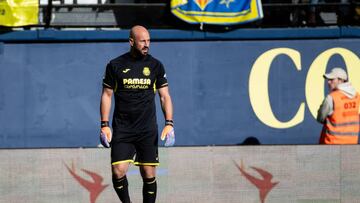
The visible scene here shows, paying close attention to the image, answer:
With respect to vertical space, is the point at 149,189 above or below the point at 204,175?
above

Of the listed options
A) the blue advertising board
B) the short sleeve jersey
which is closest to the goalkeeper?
the short sleeve jersey

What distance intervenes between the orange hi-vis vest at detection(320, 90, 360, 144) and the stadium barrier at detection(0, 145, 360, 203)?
0.92 m

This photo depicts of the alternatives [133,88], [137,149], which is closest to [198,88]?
[137,149]

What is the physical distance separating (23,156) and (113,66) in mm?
2134

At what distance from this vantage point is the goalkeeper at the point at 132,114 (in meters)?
8.19

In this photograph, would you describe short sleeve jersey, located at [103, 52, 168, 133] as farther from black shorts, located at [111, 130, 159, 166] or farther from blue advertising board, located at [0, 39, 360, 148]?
blue advertising board, located at [0, 39, 360, 148]

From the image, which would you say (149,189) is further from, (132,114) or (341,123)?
(341,123)

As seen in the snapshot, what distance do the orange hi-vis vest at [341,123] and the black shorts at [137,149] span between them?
126 inches

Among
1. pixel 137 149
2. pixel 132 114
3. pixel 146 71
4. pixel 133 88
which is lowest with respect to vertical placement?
pixel 137 149

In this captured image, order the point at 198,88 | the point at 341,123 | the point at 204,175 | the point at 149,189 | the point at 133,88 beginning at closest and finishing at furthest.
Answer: the point at 133,88
the point at 149,189
the point at 204,175
the point at 341,123
the point at 198,88

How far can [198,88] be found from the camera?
13602 mm

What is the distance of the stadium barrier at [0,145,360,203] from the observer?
970 centimetres

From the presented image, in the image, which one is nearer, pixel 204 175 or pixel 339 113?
pixel 204 175

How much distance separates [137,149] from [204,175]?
169cm
